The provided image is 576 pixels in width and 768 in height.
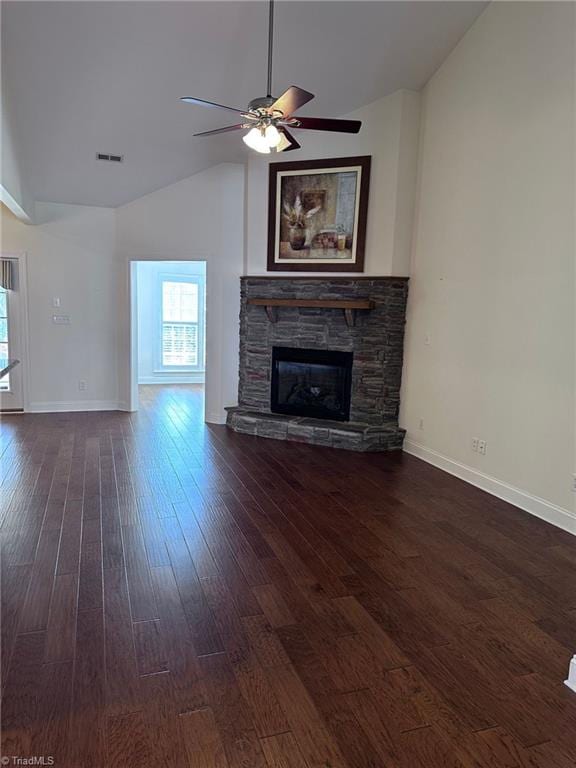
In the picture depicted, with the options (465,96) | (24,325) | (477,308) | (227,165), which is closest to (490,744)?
(477,308)

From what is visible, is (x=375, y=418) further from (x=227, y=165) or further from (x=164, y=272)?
(x=164, y=272)

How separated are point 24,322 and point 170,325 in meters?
3.08

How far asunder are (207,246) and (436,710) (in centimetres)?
527

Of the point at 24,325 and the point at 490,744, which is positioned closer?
the point at 490,744

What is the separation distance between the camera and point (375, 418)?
17.1 feet

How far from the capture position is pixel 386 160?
479cm

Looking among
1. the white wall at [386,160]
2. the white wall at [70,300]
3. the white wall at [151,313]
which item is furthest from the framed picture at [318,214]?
the white wall at [151,313]

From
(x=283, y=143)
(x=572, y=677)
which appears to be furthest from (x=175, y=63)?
(x=572, y=677)

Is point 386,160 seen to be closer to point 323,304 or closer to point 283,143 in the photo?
point 323,304

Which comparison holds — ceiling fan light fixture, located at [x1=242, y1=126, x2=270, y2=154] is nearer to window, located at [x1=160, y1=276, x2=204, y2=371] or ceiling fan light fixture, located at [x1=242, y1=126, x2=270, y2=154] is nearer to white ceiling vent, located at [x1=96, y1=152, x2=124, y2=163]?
white ceiling vent, located at [x1=96, y1=152, x2=124, y2=163]

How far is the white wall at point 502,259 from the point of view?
3.27m

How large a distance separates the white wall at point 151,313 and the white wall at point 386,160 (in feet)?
13.6

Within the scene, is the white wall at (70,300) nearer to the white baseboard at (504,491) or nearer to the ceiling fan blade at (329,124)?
the ceiling fan blade at (329,124)

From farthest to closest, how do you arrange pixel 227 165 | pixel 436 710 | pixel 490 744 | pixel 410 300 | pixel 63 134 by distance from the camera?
pixel 227 165 → pixel 410 300 → pixel 63 134 → pixel 436 710 → pixel 490 744
